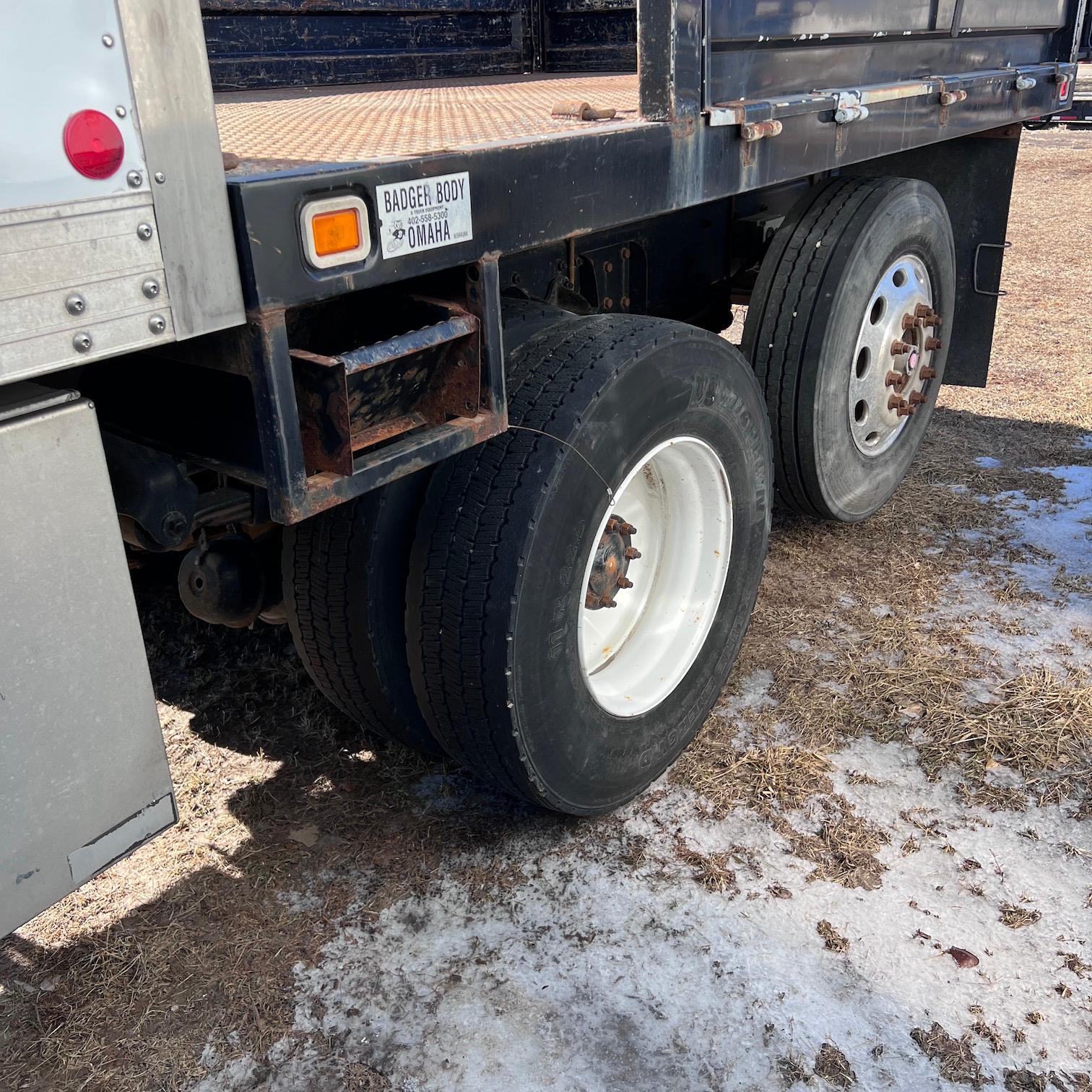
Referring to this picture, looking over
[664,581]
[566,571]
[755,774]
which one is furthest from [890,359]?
[566,571]

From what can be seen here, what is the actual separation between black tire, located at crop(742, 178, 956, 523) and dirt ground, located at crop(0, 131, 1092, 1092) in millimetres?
552

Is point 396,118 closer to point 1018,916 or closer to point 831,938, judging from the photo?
point 831,938

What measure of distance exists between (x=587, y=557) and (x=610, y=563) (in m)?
0.31

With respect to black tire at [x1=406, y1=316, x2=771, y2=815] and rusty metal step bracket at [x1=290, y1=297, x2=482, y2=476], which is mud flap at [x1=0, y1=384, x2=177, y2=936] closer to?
rusty metal step bracket at [x1=290, y1=297, x2=482, y2=476]

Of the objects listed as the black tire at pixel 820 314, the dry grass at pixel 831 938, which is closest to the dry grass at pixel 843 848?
the dry grass at pixel 831 938

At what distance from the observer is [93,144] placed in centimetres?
126

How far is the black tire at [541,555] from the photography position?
2.09 metres

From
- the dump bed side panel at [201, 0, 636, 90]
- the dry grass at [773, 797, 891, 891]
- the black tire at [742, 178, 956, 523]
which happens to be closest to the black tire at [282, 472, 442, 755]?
the dry grass at [773, 797, 891, 891]

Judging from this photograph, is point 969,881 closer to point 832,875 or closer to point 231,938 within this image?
point 832,875

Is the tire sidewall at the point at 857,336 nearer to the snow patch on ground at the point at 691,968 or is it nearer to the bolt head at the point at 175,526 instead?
the snow patch on ground at the point at 691,968

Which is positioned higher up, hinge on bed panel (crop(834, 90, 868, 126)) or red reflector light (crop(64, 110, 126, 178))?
red reflector light (crop(64, 110, 126, 178))

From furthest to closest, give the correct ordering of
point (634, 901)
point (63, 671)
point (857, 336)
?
point (857, 336), point (634, 901), point (63, 671)

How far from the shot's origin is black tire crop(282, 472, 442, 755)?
87.6 inches

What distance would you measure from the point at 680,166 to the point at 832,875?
1582mm
